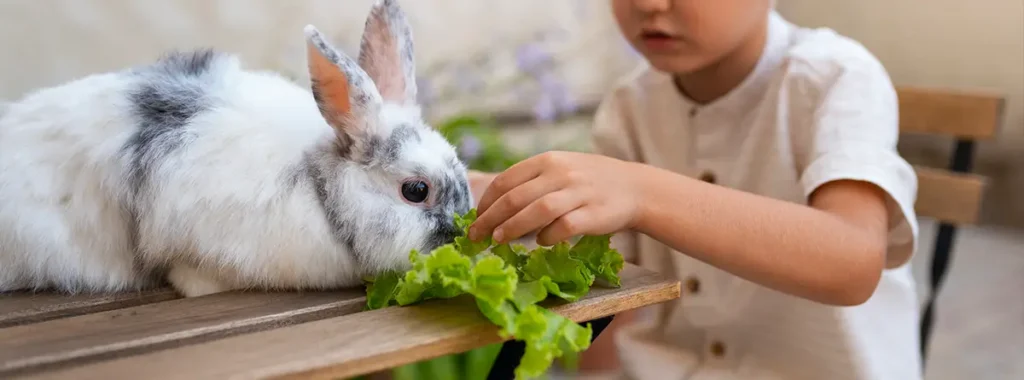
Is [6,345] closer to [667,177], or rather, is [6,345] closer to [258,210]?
[258,210]

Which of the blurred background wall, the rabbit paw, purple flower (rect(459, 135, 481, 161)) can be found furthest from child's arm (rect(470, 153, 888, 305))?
A: the blurred background wall

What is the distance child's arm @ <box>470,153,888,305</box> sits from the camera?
2.05 ft

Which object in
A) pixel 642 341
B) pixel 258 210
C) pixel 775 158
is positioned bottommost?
pixel 642 341

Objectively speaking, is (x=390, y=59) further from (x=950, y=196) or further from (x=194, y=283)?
(x=950, y=196)

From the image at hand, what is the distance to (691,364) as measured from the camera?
103 centimetres

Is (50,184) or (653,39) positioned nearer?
(50,184)

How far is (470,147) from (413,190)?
2.44ft

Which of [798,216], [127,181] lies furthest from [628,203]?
[127,181]

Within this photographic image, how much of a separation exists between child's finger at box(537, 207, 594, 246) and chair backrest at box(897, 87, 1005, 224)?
70 centimetres

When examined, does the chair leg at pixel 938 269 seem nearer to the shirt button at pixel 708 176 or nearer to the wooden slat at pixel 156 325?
the shirt button at pixel 708 176

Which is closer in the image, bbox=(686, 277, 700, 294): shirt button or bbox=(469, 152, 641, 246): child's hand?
bbox=(469, 152, 641, 246): child's hand

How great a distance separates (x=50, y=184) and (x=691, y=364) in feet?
2.46

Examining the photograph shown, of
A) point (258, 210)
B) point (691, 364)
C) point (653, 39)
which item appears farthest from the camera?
point (691, 364)

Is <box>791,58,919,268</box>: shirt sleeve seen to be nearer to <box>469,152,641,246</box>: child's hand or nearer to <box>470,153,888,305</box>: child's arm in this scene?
<box>470,153,888,305</box>: child's arm
